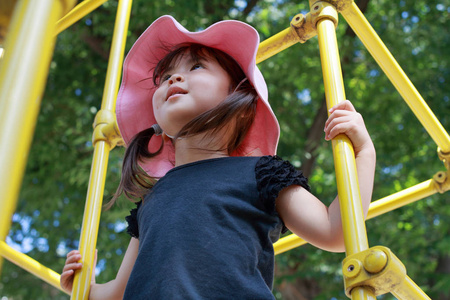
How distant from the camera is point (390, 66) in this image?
4.36 feet

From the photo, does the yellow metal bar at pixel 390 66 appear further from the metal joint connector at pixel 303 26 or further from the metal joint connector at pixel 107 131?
the metal joint connector at pixel 107 131

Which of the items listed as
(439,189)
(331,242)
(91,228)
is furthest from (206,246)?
(439,189)

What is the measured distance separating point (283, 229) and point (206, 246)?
0.59ft

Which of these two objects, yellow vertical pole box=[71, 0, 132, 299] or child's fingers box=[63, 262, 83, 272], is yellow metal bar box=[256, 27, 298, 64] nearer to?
yellow vertical pole box=[71, 0, 132, 299]

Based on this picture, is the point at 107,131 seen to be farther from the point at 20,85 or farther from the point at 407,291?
the point at 20,85

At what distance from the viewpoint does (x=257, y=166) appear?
0.97 m

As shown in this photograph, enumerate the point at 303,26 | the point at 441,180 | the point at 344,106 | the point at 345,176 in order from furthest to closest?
the point at 441,180, the point at 303,26, the point at 344,106, the point at 345,176

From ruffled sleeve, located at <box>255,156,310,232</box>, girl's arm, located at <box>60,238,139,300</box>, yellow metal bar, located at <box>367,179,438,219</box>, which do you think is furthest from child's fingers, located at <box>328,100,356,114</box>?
yellow metal bar, located at <box>367,179,438,219</box>

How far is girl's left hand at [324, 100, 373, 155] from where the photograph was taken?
2.84 feet

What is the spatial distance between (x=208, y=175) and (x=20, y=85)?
2.09ft

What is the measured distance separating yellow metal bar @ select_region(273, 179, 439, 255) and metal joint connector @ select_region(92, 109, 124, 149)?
1.56 ft

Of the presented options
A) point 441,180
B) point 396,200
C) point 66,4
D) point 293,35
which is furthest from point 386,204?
point 66,4

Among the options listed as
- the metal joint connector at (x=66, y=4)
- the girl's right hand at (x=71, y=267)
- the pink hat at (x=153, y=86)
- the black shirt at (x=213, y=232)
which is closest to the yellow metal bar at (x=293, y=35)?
the pink hat at (x=153, y=86)

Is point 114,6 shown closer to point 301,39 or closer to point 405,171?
point 405,171
